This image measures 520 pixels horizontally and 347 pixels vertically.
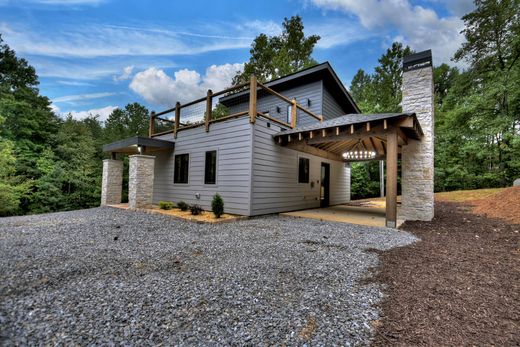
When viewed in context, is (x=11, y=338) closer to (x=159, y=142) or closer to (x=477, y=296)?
(x=477, y=296)

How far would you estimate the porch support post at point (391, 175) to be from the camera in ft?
18.1

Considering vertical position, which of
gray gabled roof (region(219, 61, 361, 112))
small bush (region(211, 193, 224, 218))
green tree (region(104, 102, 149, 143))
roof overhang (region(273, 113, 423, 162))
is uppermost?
green tree (region(104, 102, 149, 143))

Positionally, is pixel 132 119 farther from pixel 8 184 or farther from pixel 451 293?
pixel 451 293

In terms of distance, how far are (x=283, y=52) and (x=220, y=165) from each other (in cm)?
1416

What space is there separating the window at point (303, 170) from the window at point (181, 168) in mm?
4259

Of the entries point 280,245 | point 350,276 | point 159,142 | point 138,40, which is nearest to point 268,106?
point 159,142

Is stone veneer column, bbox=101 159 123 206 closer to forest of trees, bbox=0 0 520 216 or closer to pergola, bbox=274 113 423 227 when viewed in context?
forest of trees, bbox=0 0 520 216

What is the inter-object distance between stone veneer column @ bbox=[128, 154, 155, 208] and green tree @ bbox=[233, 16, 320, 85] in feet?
44.6

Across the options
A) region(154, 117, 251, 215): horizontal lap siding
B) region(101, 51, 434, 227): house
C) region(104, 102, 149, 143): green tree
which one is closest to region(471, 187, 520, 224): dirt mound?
region(101, 51, 434, 227): house

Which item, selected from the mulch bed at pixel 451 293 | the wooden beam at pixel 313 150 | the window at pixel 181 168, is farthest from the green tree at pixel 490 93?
the window at pixel 181 168

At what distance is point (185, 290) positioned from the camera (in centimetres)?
228

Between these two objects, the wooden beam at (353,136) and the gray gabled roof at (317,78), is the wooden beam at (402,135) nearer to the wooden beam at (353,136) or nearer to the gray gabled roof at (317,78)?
the wooden beam at (353,136)

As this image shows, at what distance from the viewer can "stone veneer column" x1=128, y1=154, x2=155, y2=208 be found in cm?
787

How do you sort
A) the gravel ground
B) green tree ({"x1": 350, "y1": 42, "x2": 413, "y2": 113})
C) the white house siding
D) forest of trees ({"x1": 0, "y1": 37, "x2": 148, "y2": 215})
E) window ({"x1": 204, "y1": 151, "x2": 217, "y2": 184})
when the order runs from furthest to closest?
green tree ({"x1": 350, "y1": 42, "x2": 413, "y2": 113}) → forest of trees ({"x1": 0, "y1": 37, "x2": 148, "y2": 215}) → window ({"x1": 204, "y1": 151, "x2": 217, "y2": 184}) → the white house siding → the gravel ground
